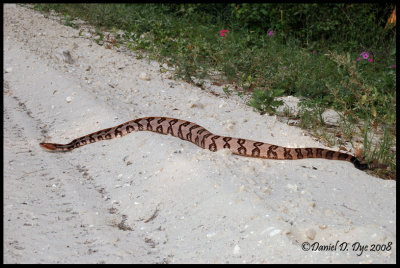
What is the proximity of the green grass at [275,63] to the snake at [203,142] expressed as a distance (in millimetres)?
425

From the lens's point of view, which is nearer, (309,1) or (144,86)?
(144,86)

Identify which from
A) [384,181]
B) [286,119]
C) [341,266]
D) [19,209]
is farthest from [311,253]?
[286,119]

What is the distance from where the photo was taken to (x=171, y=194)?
4.68 meters

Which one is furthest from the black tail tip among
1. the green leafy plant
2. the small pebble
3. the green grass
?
the small pebble

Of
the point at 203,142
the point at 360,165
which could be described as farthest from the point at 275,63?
the point at 360,165

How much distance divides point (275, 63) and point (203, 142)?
302cm

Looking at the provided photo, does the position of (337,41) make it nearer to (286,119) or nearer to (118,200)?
(286,119)

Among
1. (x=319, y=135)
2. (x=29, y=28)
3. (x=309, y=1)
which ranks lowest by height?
(x=29, y=28)

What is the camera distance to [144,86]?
8359mm

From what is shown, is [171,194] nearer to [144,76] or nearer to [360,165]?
[360,165]

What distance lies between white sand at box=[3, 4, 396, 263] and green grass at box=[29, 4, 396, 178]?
1.80 ft

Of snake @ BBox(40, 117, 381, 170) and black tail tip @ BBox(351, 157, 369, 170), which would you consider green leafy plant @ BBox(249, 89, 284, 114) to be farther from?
black tail tip @ BBox(351, 157, 369, 170)

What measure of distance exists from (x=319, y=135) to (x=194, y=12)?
761 centimetres

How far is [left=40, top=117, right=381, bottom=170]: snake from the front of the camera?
555 centimetres
